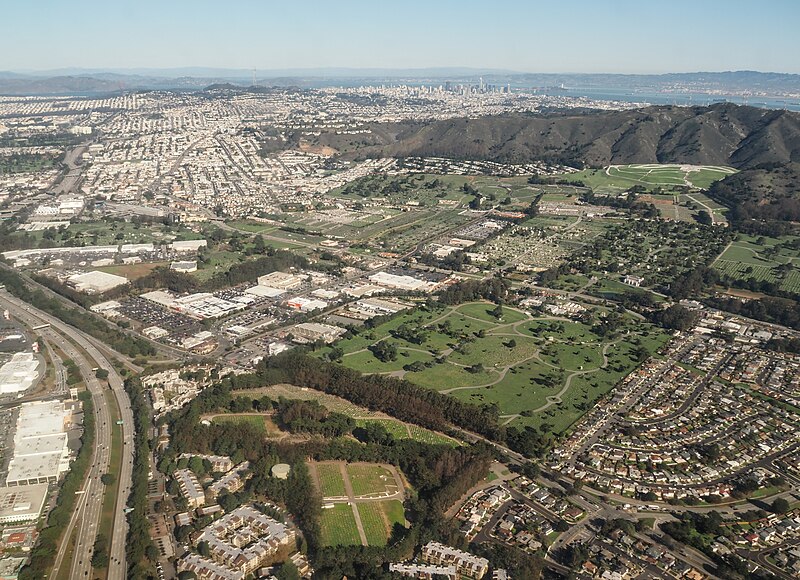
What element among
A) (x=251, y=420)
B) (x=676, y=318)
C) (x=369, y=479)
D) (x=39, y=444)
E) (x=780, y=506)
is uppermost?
(x=676, y=318)

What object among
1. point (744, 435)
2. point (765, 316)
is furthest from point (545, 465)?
point (765, 316)

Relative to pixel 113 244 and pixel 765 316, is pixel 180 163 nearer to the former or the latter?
pixel 113 244

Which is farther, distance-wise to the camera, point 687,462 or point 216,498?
point 687,462

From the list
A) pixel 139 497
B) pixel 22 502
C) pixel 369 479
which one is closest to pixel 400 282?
pixel 369 479

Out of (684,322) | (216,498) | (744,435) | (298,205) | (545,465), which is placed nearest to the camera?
(216,498)

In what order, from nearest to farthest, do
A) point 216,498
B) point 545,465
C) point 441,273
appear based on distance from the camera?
1. point 216,498
2. point 545,465
3. point 441,273

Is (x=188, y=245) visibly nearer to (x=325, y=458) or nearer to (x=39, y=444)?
(x=39, y=444)

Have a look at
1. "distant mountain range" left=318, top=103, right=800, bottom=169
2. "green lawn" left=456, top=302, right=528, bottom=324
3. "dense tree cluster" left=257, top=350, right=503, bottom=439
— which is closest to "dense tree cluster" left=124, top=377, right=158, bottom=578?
"dense tree cluster" left=257, top=350, right=503, bottom=439
